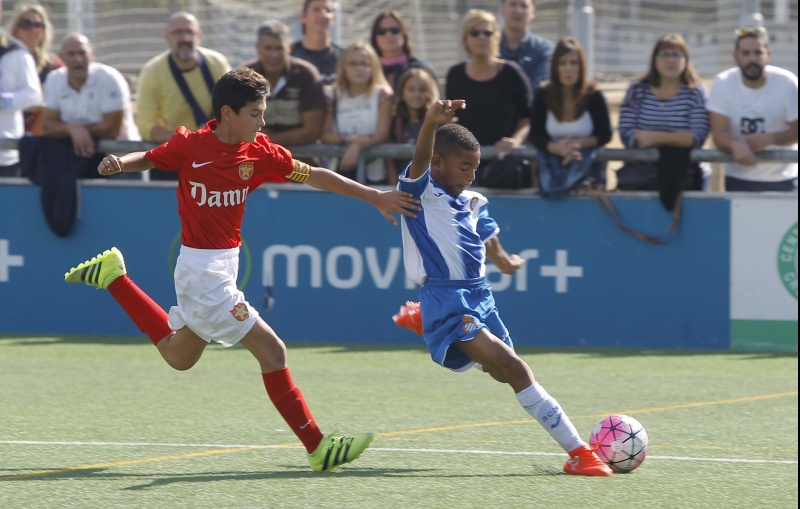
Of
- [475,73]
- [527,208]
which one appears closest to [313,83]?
[475,73]

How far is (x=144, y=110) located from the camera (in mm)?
11492

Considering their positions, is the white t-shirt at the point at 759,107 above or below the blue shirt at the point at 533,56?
below

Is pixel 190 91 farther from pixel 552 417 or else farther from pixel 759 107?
pixel 552 417

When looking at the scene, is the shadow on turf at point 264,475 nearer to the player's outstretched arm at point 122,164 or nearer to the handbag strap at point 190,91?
the player's outstretched arm at point 122,164

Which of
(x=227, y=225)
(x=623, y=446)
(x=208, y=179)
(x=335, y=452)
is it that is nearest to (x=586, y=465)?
(x=623, y=446)

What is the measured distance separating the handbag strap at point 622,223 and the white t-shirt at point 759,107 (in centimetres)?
65

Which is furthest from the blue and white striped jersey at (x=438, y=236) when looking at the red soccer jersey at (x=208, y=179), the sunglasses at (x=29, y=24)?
the sunglasses at (x=29, y=24)

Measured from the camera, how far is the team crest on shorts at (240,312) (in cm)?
634

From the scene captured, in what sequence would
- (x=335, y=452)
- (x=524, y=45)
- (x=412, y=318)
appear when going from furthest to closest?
1. (x=524, y=45)
2. (x=412, y=318)
3. (x=335, y=452)

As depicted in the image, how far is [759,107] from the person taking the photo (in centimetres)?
1080

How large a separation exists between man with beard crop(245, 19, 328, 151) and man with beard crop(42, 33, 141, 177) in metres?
1.20

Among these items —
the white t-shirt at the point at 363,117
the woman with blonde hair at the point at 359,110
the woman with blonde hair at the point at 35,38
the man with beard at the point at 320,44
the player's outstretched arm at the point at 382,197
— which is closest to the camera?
the player's outstretched arm at the point at 382,197

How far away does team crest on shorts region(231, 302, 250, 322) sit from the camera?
634 centimetres

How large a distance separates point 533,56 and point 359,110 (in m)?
1.63
